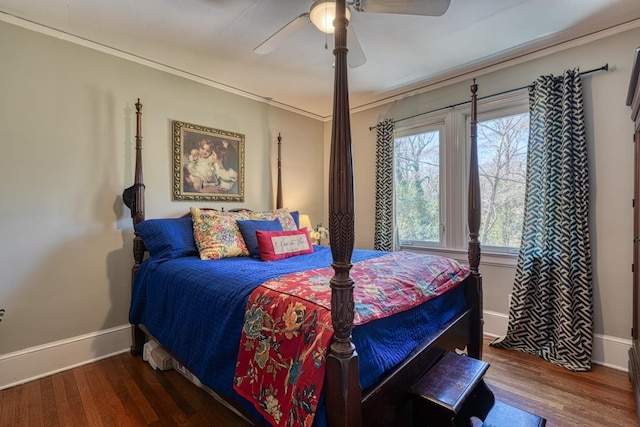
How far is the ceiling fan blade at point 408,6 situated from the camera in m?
1.57

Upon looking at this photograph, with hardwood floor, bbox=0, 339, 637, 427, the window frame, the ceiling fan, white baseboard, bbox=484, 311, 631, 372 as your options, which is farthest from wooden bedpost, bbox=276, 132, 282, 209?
white baseboard, bbox=484, 311, 631, 372

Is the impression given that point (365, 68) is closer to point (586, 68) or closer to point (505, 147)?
point (505, 147)

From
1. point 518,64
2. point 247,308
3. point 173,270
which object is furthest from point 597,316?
point 173,270

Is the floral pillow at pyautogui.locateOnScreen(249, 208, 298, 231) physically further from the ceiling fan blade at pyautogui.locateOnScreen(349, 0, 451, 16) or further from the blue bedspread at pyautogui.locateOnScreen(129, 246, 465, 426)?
the ceiling fan blade at pyautogui.locateOnScreen(349, 0, 451, 16)

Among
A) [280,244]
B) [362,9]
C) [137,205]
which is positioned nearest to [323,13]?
[362,9]

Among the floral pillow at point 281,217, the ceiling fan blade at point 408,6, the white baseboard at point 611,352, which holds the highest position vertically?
the ceiling fan blade at point 408,6

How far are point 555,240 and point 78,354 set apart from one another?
3918 millimetres

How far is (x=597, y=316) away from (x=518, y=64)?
7.33 ft

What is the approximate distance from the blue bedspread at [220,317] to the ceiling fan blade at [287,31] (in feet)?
4.98

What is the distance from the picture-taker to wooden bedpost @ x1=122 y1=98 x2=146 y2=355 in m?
2.50

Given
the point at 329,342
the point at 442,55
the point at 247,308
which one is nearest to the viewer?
the point at 329,342

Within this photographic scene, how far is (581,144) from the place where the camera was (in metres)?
2.35

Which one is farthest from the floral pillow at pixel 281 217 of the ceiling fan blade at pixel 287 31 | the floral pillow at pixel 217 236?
the ceiling fan blade at pixel 287 31

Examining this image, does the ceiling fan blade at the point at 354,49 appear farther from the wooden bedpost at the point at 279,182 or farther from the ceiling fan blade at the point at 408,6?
the wooden bedpost at the point at 279,182
